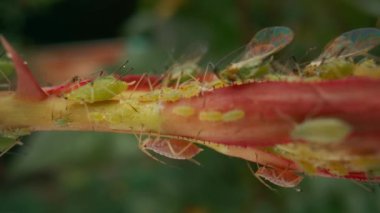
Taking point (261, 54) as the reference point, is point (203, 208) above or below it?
below

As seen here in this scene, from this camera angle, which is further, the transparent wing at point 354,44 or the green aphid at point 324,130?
the transparent wing at point 354,44

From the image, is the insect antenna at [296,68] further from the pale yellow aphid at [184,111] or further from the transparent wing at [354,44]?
the pale yellow aphid at [184,111]

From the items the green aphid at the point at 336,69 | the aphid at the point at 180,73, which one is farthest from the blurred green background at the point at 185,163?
the green aphid at the point at 336,69

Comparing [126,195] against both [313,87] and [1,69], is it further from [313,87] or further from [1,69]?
[313,87]

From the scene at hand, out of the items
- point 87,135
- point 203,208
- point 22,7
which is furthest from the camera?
point 22,7

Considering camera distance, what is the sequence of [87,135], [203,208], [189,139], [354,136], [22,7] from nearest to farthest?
[354,136]
[189,139]
[203,208]
[87,135]
[22,7]

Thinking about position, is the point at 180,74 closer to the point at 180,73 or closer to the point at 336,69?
the point at 180,73

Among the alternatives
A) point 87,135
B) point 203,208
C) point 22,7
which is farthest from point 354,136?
point 22,7

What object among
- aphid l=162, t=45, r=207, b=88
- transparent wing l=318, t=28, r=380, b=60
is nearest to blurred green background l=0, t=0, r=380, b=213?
aphid l=162, t=45, r=207, b=88

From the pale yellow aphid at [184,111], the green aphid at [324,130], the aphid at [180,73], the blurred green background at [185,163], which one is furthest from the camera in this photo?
the blurred green background at [185,163]
